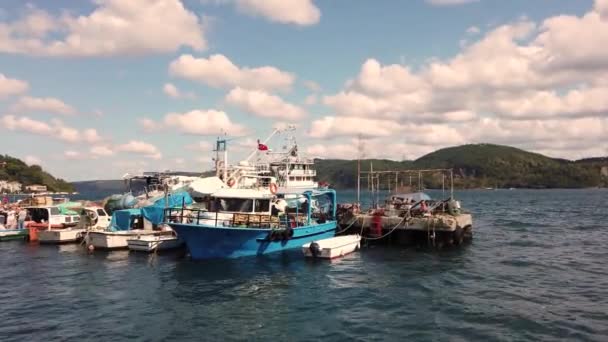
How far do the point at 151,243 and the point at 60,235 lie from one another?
10566 millimetres

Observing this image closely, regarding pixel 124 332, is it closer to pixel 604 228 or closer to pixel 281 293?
pixel 281 293

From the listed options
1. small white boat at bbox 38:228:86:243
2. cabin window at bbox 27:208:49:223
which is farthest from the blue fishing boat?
cabin window at bbox 27:208:49:223

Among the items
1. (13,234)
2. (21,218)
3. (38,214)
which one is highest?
(38,214)

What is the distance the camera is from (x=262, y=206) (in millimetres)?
32812

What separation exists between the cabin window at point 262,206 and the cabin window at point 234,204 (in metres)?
0.44

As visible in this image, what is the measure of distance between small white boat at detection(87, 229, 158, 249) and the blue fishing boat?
14.3 ft

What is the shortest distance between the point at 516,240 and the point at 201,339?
115 ft

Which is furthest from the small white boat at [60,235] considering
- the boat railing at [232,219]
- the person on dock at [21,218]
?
the boat railing at [232,219]

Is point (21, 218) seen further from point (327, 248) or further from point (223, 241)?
point (327, 248)

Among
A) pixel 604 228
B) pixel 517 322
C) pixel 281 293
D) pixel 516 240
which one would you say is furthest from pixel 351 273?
pixel 604 228

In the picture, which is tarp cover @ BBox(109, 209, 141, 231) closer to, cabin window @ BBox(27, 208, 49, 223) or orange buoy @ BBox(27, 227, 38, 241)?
orange buoy @ BBox(27, 227, 38, 241)

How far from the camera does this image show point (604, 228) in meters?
52.2

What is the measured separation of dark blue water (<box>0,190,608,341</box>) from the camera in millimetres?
16719

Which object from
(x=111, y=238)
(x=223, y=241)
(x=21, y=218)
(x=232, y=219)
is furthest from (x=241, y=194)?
(x=21, y=218)
